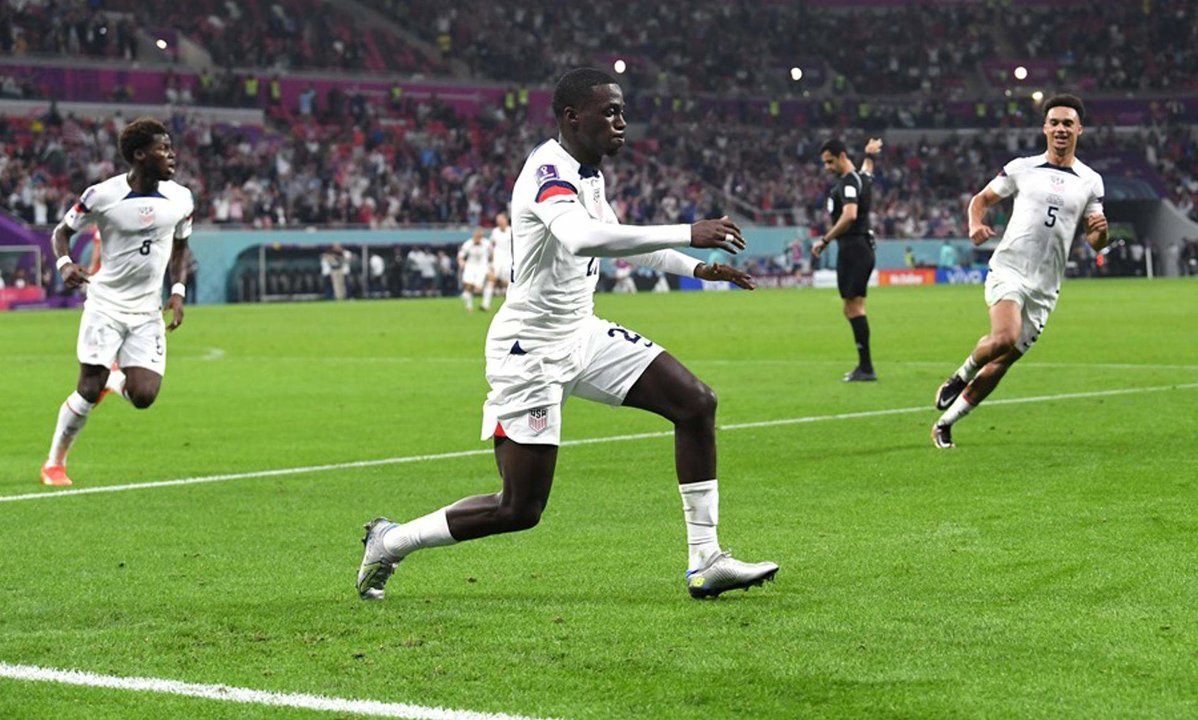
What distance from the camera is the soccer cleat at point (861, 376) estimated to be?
19000 millimetres

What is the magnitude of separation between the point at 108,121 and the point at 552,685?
5174 cm

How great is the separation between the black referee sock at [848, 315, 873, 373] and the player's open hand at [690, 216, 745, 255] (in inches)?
504

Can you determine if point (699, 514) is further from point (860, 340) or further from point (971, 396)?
point (860, 340)

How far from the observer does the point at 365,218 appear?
5588 centimetres

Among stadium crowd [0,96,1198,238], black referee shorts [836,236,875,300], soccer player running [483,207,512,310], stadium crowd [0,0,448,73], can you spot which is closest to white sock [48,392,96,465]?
black referee shorts [836,236,875,300]

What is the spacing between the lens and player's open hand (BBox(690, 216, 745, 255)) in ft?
20.4

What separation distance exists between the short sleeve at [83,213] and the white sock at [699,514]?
6055 millimetres

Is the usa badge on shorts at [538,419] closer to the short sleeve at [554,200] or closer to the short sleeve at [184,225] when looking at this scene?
the short sleeve at [554,200]

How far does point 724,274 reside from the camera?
23.5 ft

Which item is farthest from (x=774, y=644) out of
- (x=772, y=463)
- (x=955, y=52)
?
(x=955, y=52)

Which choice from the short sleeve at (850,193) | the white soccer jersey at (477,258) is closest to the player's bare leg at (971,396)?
the short sleeve at (850,193)

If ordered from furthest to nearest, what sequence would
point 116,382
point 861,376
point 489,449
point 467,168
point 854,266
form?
point 467,168 < point 854,266 < point 861,376 < point 489,449 < point 116,382

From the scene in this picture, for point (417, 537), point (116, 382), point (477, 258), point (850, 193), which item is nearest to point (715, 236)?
point (417, 537)

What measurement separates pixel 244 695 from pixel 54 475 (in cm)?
676
